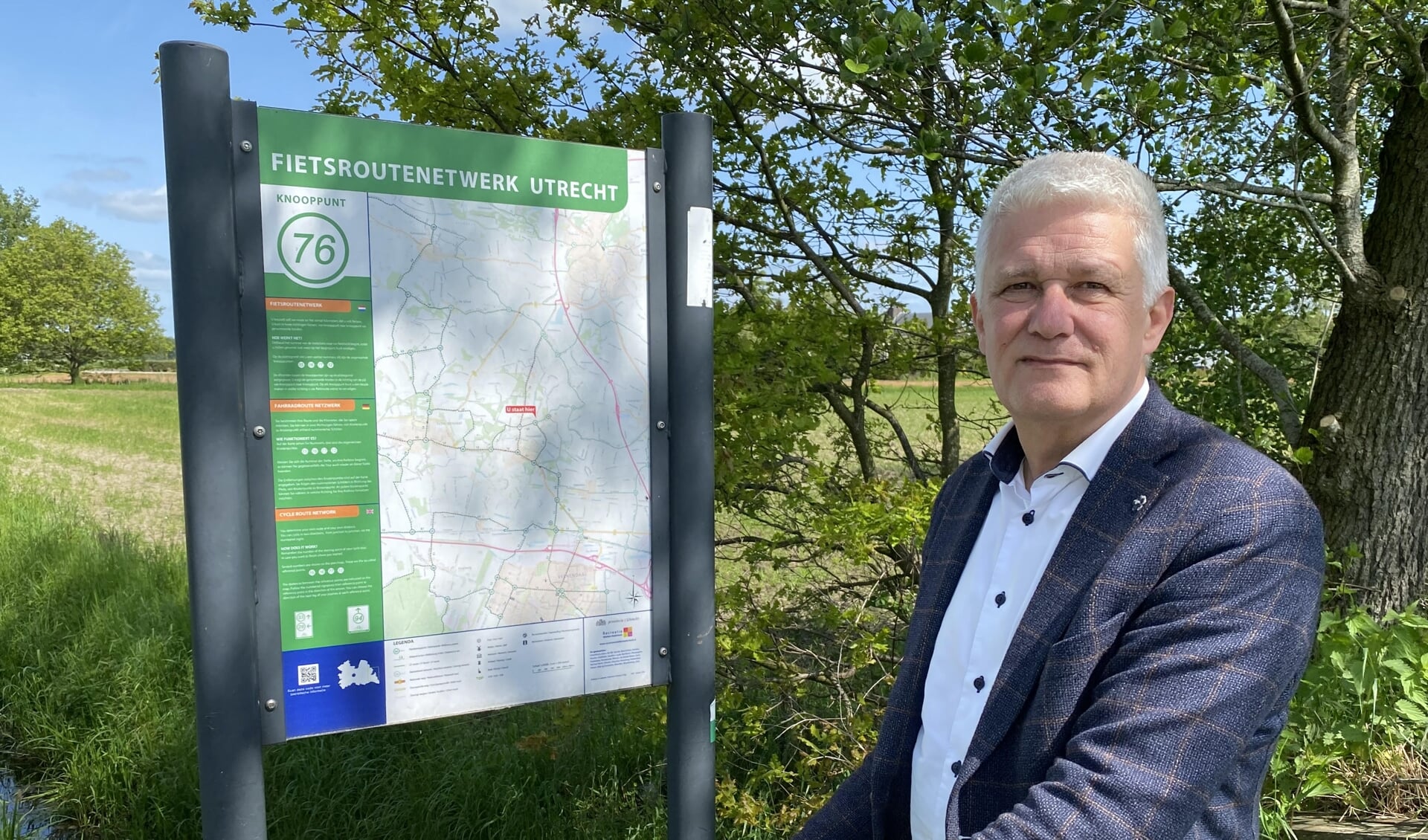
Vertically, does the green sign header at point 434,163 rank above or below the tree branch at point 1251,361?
above

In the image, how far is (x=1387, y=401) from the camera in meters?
4.04

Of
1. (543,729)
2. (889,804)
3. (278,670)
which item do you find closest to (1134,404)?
(889,804)

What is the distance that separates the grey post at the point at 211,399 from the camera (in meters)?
1.95

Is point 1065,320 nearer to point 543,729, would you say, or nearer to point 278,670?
point 278,670

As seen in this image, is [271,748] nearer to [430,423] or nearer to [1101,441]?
[430,423]

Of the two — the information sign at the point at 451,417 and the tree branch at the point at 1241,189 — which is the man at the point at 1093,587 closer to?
the information sign at the point at 451,417

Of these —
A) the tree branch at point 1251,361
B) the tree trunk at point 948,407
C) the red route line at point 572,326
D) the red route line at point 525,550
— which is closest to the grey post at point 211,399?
the red route line at point 525,550

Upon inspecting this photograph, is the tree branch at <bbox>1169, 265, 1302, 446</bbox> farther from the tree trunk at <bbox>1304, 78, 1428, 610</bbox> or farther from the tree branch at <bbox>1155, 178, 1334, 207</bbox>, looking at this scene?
the tree branch at <bbox>1155, 178, 1334, 207</bbox>

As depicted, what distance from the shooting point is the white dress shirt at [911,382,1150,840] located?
1.55 m

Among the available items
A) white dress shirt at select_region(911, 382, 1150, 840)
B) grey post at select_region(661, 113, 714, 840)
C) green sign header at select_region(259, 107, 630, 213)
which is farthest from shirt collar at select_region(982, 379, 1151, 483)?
green sign header at select_region(259, 107, 630, 213)

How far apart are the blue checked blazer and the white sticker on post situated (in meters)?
1.27

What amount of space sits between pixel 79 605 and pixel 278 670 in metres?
5.94

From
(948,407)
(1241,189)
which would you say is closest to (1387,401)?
(1241,189)

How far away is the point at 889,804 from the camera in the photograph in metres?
1.77
